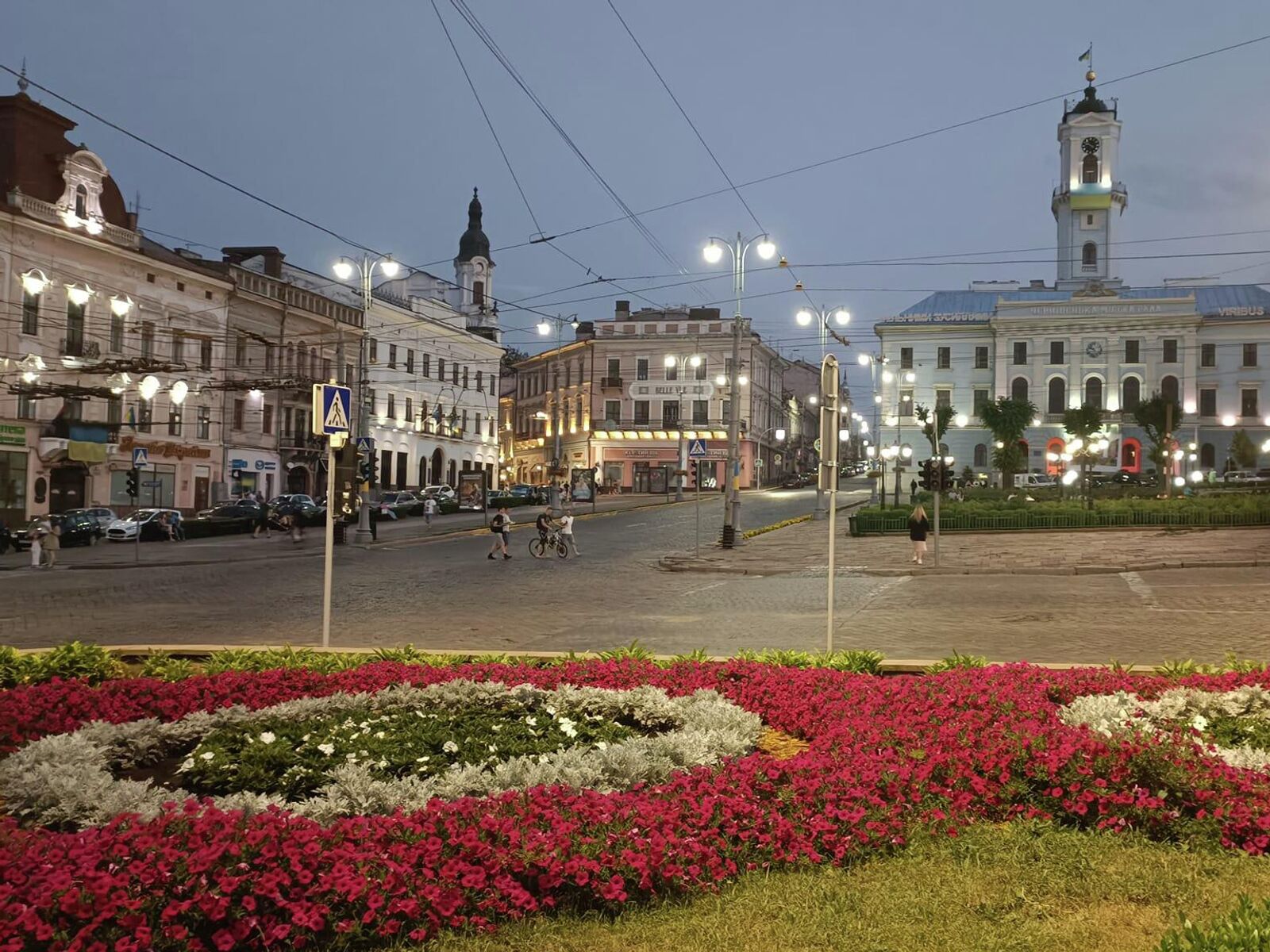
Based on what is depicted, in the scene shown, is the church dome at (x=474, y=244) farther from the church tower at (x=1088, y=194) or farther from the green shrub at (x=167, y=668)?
the green shrub at (x=167, y=668)

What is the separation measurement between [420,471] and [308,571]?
147 feet

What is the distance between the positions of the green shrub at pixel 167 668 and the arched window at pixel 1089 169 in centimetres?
8457

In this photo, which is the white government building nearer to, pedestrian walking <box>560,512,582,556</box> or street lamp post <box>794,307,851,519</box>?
street lamp post <box>794,307,851,519</box>

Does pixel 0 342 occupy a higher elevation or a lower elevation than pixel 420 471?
higher

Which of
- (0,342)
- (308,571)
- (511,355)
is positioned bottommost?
(308,571)

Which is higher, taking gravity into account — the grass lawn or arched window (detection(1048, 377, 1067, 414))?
arched window (detection(1048, 377, 1067, 414))

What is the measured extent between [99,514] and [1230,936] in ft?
125

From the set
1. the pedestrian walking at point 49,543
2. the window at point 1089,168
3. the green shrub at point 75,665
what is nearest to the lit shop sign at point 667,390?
Answer: the pedestrian walking at point 49,543

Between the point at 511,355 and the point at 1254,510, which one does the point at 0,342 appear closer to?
the point at 1254,510

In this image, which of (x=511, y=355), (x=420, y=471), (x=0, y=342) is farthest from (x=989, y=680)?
(x=511, y=355)

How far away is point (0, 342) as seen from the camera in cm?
3634

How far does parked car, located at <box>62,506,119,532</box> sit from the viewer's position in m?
35.0

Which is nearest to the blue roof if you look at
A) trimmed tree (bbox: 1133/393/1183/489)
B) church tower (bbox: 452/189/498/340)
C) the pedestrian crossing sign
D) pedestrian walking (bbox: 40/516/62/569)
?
trimmed tree (bbox: 1133/393/1183/489)

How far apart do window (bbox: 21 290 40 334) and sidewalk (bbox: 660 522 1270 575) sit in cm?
2573
